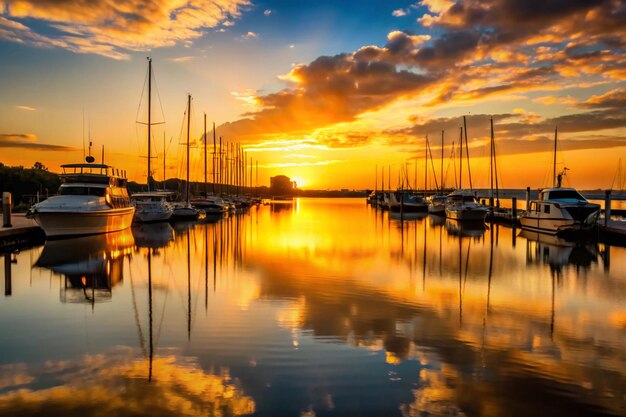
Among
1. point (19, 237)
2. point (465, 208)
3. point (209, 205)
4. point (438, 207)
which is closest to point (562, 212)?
point (465, 208)

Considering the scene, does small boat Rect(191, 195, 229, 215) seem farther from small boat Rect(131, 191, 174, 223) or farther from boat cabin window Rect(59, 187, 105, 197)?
boat cabin window Rect(59, 187, 105, 197)

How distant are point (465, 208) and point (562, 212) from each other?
62.8 feet

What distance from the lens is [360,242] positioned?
106 feet

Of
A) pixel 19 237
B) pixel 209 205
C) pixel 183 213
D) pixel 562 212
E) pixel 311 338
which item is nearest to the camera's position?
pixel 311 338

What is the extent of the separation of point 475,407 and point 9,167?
92723 mm

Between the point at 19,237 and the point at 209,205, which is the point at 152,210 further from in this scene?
the point at 19,237

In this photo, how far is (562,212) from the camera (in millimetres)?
32406

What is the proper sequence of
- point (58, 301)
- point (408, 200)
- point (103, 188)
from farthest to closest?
point (408, 200) < point (103, 188) < point (58, 301)

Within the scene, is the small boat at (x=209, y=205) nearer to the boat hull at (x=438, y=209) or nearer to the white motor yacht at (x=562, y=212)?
the boat hull at (x=438, y=209)

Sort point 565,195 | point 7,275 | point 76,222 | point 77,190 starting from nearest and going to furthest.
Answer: point 7,275
point 76,222
point 77,190
point 565,195

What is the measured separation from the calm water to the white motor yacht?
32.2 feet

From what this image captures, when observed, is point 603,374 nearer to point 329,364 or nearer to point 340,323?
point 329,364

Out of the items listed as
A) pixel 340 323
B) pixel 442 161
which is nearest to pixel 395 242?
pixel 340 323

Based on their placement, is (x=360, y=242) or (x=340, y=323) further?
(x=360, y=242)
